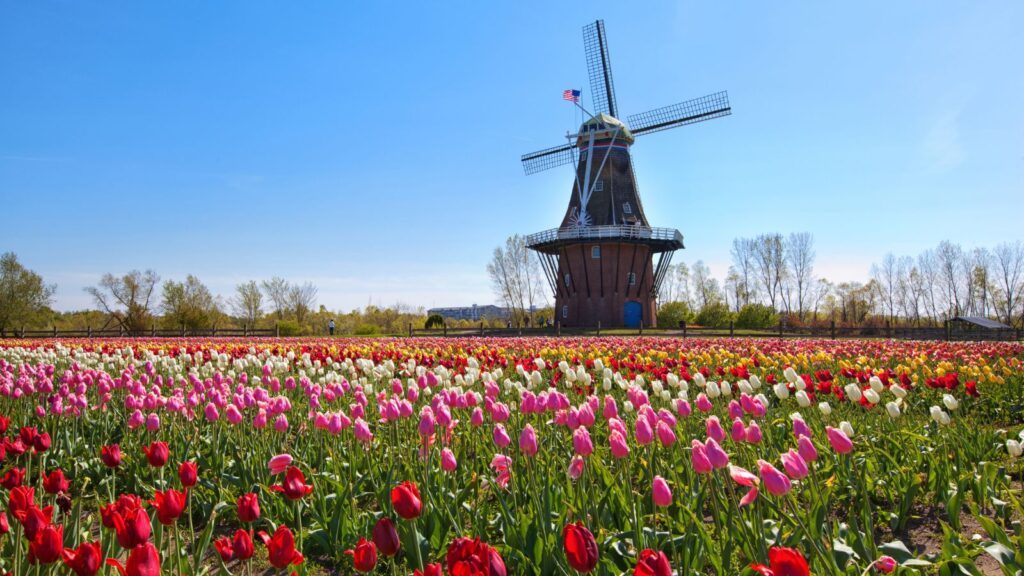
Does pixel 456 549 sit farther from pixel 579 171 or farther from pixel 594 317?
pixel 579 171

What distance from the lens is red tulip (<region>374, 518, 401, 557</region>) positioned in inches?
69.6

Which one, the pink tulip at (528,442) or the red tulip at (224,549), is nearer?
the red tulip at (224,549)

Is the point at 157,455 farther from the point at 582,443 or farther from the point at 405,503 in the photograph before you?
the point at 582,443

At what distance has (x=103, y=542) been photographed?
241cm

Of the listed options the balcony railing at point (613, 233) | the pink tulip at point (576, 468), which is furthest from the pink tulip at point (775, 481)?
the balcony railing at point (613, 233)

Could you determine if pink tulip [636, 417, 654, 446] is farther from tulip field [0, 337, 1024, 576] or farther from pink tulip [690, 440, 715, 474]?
pink tulip [690, 440, 715, 474]

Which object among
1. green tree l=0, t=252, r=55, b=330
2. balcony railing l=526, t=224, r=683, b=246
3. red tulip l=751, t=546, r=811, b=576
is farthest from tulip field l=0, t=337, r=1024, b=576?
green tree l=0, t=252, r=55, b=330

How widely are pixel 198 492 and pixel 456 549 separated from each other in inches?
131

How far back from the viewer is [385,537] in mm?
1788

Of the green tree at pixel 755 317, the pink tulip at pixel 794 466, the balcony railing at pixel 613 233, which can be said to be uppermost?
the balcony railing at pixel 613 233

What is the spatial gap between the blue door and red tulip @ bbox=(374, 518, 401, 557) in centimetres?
3546

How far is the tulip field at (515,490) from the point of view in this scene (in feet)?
6.69

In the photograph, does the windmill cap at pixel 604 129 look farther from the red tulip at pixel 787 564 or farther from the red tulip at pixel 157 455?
the red tulip at pixel 787 564

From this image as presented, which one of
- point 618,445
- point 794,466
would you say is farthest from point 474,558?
point 794,466
